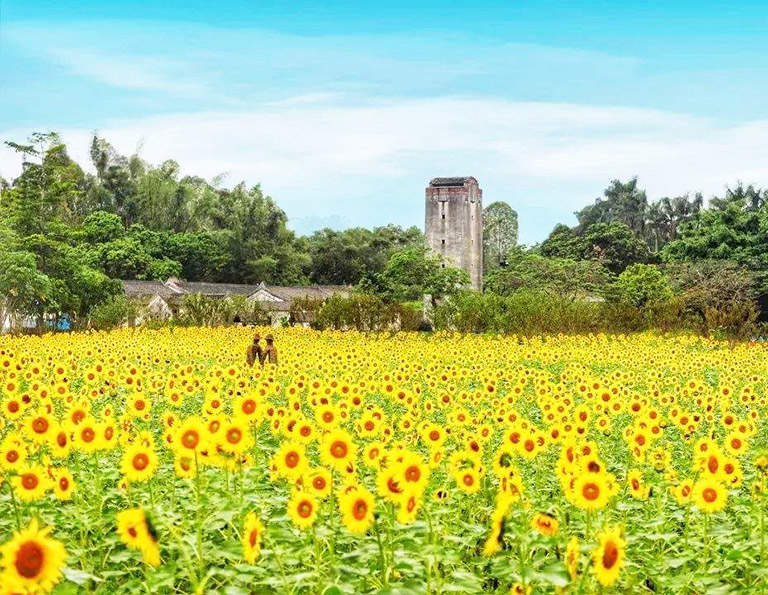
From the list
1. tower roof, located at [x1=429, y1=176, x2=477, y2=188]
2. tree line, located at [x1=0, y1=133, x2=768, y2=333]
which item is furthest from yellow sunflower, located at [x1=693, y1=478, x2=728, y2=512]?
tower roof, located at [x1=429, y1=176, x2=477, y2=188]

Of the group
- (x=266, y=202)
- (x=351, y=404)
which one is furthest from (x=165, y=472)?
(x=266, y=202)

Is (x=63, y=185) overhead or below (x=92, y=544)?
overhead

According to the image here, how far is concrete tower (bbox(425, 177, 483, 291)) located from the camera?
179 ft

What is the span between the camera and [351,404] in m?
7.30

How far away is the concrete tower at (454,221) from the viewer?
179 feet

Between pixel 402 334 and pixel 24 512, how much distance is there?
20.1m

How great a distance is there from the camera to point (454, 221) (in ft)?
181

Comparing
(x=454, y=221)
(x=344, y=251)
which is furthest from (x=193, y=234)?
(x=454, y=221)

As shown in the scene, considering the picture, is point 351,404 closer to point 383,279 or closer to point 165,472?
point 165,472

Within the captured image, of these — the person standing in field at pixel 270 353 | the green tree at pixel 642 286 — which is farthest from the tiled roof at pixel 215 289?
the person standing in field at pixel 270 353

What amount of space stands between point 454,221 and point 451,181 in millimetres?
2809

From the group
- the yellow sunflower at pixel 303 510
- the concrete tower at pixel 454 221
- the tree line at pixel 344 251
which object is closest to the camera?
the yellow sunflower at pixel 303 510

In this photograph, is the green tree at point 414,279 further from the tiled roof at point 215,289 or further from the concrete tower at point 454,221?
the concrete tower at point 454,221

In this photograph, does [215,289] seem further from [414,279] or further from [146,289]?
[414,279]
